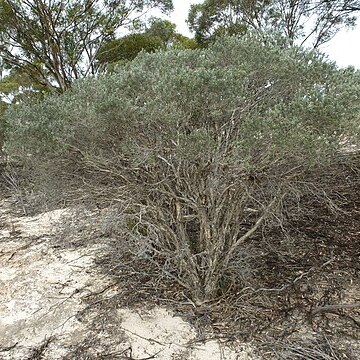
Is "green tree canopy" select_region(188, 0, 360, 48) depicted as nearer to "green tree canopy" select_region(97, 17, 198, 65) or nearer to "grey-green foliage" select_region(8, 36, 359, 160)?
"green tree canopy" select_region(97, 17, 198, 65)

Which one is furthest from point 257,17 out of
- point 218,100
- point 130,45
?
point 218,100

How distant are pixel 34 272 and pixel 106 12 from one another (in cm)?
635

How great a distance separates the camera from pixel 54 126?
10.5 ft

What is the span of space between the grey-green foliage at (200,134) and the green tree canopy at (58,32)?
17.1 feet

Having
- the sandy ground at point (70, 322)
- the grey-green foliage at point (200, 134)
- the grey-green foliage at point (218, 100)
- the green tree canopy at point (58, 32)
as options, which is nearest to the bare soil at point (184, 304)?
the sandy ground at point (70, 322)

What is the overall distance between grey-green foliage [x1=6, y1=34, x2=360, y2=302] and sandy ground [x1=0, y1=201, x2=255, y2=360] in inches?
18.9

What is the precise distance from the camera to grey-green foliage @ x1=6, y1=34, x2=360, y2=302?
2527 millimetres

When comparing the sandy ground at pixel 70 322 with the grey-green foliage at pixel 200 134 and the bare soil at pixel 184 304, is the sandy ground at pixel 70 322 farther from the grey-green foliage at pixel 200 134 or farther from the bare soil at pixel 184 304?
the grey-green foliage at pixel 200 134

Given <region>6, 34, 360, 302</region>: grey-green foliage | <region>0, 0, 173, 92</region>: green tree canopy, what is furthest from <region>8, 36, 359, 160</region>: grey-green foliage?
<region>0, 0, 173, 92</region>: green tree canopy

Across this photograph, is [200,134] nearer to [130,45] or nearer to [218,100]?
[218,100]

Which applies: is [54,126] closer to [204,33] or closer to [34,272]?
[34,272]

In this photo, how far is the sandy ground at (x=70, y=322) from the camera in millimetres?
2953

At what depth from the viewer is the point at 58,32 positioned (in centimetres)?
839

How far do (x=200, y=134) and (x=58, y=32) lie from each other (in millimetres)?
6964
